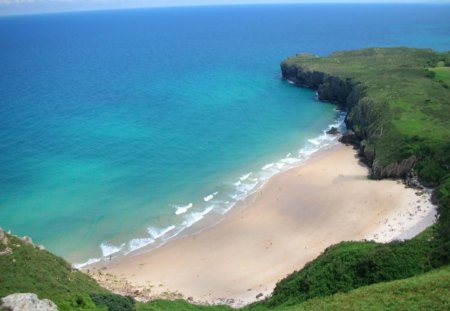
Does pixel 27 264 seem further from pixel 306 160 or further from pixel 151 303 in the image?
pixel 306 160

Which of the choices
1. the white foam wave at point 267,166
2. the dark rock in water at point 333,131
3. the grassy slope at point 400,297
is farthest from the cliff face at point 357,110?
the grassy slope at point 400,297

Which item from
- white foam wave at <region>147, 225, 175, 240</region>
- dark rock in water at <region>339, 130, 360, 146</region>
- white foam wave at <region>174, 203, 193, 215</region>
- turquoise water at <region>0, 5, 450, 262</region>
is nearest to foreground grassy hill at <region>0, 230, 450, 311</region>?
turquoise water at <region>0, 5, 450, 262</region>

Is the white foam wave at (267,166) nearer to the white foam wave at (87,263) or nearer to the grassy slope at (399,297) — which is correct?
the white foam wave at (87,263)

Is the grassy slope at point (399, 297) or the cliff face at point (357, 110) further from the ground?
the cliff face at point (357, 110)

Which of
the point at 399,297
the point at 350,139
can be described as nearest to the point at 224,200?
the point at 350,139

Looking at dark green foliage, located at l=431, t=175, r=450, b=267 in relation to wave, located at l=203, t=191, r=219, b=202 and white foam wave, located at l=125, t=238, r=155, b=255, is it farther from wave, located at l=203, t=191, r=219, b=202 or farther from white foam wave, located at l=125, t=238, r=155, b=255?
white foam wave, located at l=125, t=238, r=155, b=255

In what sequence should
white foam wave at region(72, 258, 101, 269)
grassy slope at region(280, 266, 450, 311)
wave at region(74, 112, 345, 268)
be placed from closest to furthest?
grassy slope at region(280, 266, 450, 311) < white foam wave at region(72, 258, 101, 269) < wave at region(74, 112, 345, 268)

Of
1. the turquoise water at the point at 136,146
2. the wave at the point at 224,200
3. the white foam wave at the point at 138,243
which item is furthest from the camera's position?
the turquoise water at the point at 136,146
